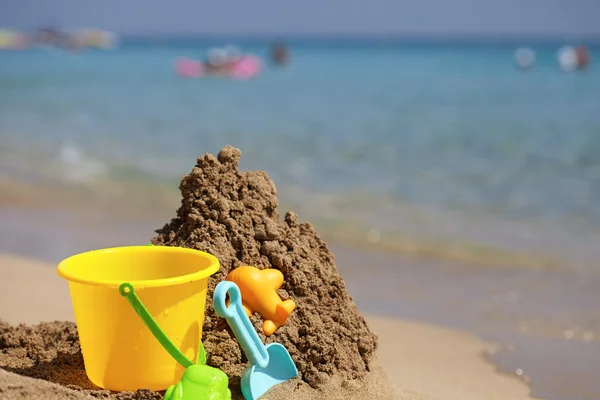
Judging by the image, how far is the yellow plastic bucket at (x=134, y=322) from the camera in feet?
6.79

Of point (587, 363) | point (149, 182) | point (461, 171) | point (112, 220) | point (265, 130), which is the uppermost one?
point (265, 130)

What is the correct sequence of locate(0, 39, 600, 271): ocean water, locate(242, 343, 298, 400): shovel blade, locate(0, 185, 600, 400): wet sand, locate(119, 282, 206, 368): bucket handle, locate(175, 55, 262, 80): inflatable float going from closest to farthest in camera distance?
locate(119, 282, 206, 368): bucket handle
locate(242, 343, 298, 400): shovel blade
locate(0, 185, 600, 400): wet sand
locate(0, 39, 600, 271): ocean water
locate(175, 55, 262, 80): inflatable float

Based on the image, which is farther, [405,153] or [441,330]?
[405,153]

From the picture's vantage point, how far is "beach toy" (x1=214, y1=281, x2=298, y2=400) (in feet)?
7.05

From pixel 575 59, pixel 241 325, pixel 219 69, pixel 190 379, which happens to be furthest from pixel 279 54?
pixel 190 379

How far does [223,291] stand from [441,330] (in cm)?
182

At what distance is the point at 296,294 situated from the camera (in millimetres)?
2561

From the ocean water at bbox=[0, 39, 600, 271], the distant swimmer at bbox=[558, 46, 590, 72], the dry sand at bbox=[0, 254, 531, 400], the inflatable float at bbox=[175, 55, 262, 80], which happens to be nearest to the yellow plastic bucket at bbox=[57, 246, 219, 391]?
the dry sand at bbox=[0, 254, 531, 400]

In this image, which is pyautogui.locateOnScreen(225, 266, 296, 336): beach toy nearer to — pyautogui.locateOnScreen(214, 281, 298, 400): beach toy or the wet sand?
pyautogui.locateOnScreen(214, 281, 298, 400): beach toy

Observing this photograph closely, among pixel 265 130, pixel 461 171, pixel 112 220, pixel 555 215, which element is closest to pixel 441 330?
pixel 555 215

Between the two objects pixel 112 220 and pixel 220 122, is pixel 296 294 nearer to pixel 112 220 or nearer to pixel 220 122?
pixel 112 220

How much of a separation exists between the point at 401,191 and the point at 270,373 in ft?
14.9

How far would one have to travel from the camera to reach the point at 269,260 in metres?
2.59

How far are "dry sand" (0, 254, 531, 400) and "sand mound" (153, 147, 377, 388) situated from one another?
0.09 metres
